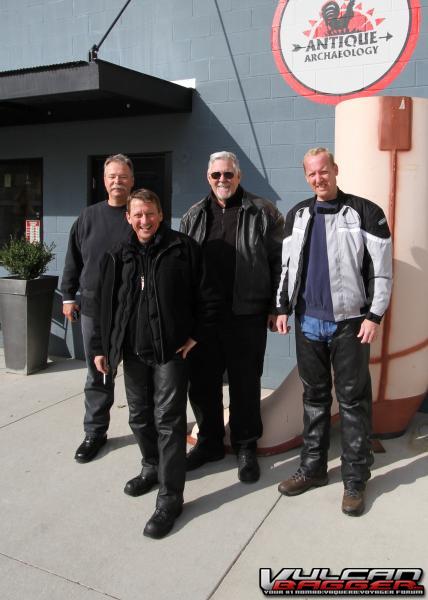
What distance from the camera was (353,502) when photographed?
2.96 metres

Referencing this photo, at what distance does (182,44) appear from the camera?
537 cm

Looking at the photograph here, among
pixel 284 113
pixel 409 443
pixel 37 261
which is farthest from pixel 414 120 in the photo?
pixel 37 261

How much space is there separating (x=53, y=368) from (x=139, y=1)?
12.6 feet

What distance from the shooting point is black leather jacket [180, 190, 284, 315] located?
10.7ft

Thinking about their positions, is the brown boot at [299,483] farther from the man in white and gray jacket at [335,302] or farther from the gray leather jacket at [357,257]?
the gray leather jacket at [357,257]

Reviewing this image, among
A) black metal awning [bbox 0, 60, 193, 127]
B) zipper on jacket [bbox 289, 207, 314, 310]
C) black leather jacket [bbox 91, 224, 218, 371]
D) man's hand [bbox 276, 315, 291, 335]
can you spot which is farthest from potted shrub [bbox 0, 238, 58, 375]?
zipper on jacket [bbox 289, 207, 314, 310]

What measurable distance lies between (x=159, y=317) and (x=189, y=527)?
3.61 feet

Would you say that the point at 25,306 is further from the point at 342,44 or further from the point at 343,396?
the point at 342,44

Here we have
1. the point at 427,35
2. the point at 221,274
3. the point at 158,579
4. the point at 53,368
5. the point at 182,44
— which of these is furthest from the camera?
the point at 53,368

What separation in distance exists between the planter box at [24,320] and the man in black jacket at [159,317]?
2.86m

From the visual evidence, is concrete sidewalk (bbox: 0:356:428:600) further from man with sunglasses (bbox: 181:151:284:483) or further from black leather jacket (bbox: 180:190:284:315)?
black leather jacket (bbox: 180:190:284:315)

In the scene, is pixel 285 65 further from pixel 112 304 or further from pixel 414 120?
pixel 112 304

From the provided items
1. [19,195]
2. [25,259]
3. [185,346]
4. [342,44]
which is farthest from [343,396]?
[19,195]

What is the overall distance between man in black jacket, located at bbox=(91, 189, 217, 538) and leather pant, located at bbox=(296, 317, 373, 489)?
2.18 feet
